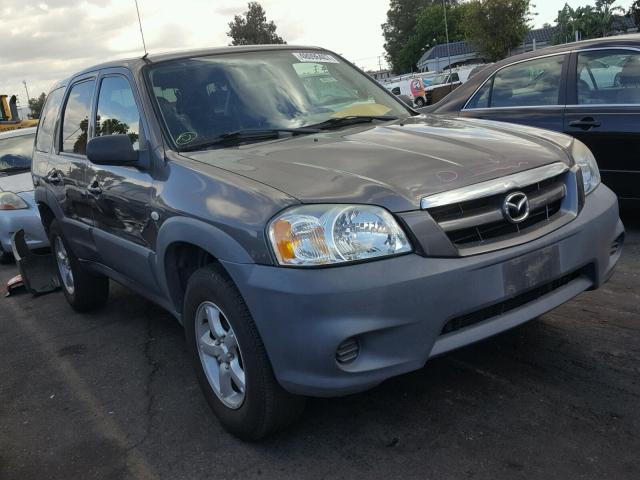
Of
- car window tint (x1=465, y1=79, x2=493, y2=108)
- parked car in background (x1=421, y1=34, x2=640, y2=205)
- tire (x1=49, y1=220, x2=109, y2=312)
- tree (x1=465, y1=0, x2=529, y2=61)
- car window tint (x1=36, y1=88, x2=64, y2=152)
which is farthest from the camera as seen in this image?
tree (x1=465, y1=0, x2=529, y2=61)

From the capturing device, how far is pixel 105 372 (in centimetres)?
403

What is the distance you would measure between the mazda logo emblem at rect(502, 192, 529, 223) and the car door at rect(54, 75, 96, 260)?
106 inches

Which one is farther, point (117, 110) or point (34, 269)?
point (34, 269)

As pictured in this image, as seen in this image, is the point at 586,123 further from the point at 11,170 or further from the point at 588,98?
the point at 11,170

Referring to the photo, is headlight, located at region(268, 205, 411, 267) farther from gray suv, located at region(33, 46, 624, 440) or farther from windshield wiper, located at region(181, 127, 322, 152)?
windshield wiper, located at region(181, 127, 322, 152)

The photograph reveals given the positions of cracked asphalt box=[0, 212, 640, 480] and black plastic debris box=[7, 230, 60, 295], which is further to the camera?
black plastic debris box=[7, 230, 60, 295]

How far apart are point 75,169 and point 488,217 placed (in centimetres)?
292

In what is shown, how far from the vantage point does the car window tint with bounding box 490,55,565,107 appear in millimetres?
5652

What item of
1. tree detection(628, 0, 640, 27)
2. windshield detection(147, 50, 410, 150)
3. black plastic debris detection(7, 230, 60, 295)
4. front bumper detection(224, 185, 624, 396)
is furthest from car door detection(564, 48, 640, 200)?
tree detection(628, 0, 640, 27)

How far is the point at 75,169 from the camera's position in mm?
4410

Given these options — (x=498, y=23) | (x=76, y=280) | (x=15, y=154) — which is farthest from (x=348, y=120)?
(x=498, y=23)

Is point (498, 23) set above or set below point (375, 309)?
above

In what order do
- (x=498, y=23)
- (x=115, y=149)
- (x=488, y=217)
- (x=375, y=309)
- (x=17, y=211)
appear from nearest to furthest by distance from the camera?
1. (x=375, y=309)
2. (x=488, y=217)
3. (x=115, y=149)
4. (x=17, y=211)
5. (x=498, y=23)


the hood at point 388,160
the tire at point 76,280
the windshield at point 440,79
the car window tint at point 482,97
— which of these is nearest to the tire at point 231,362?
the hood at point 388,160
